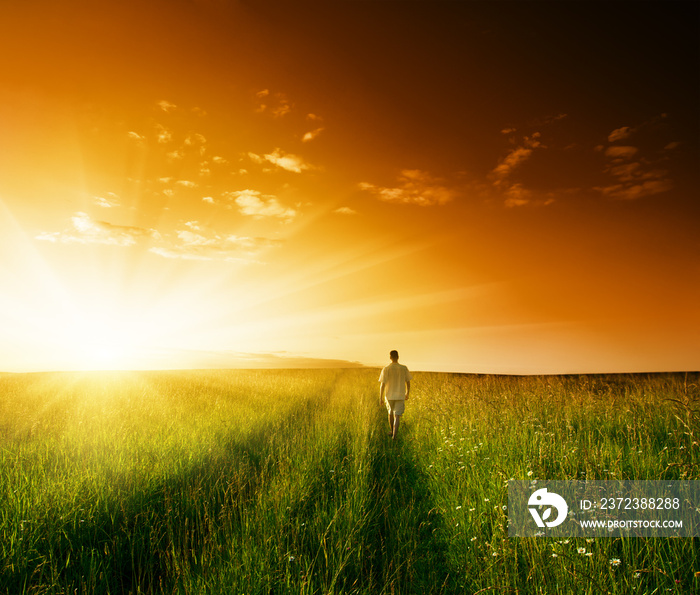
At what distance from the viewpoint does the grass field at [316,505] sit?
12.2 ft

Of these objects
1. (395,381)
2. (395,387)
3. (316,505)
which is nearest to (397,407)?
(395,387)

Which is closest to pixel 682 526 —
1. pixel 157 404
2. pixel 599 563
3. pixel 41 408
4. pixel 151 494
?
pixel 599 563

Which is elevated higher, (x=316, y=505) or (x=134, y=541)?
(x=316, y=505)

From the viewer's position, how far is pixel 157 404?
42.8 feet

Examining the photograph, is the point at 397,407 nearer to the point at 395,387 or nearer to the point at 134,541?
the point at 395,387

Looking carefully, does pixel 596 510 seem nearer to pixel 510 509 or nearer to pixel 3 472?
pixel 510 509

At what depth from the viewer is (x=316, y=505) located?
5.14 meters

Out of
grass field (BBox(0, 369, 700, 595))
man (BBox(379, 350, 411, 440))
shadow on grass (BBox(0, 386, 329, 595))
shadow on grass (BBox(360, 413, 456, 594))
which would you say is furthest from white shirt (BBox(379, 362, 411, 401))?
shadow on grass (BBox(0, 386, 329, 595))

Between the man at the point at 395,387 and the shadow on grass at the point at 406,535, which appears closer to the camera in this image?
the shadow on grass at the point at 406,535

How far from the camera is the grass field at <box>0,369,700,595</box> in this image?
12.2ft

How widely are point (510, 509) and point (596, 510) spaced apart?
95 centimetres

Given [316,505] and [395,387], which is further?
[395,387]

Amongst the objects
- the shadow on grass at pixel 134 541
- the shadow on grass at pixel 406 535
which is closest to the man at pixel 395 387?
the shadow on grass at pixel 406 535

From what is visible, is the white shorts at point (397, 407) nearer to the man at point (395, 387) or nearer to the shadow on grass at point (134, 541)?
the man at point (395, 387)
